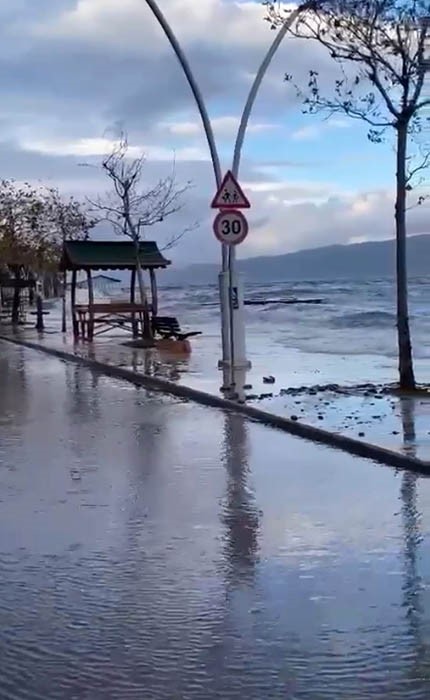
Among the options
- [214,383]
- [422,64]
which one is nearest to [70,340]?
[214,383]

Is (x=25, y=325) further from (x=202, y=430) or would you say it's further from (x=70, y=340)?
(x=202, y=430)

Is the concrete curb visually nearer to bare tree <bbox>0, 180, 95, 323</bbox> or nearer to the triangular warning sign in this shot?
the triangular warning sign

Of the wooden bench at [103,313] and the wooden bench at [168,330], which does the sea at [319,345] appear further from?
the wooden bench at [103,313]

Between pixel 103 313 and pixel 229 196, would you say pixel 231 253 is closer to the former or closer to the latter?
pixel 229 196

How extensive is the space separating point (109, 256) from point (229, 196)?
18207 mm

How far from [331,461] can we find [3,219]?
4793 cm

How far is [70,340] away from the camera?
36.8 meters

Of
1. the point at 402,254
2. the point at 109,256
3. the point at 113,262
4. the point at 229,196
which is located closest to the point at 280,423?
Result: the point at 402,254

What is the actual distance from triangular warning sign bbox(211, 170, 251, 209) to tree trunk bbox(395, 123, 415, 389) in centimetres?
233

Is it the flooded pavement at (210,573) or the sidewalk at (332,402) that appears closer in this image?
the flooded pavement at (210,573)

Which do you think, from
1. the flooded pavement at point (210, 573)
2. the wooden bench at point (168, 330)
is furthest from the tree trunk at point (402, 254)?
the wooden bench at point (168, 330)

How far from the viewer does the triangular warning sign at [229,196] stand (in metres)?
18.0

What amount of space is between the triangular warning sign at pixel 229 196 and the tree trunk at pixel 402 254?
2327 mm

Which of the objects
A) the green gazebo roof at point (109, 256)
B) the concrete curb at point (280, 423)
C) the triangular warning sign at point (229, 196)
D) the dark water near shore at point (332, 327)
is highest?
the triangular warning sign at point (229, 196)
